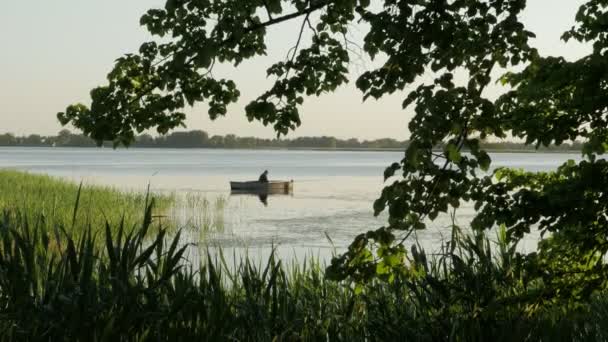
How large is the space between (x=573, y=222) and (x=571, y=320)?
1.28 metres

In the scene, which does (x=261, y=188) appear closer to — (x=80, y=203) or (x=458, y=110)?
(x=80, y=203)

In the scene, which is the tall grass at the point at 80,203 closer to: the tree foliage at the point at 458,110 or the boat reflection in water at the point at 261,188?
the boat reflection in water at the point at 261,188

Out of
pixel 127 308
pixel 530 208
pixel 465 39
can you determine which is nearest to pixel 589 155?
pixel 530 208

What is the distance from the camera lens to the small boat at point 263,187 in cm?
3859

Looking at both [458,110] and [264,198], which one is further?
[264,198]

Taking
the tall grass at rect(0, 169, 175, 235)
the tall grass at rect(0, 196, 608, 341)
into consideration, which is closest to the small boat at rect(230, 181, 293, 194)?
the tall grass at rect(0, 169, 175, 235)

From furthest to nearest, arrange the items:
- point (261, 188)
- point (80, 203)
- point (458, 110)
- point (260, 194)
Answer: point (261, 188) < point (260, 194) < point (80, 203) < point (458, 110)

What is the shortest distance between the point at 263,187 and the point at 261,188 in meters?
0.17

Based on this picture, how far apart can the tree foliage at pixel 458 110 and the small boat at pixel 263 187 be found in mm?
32214

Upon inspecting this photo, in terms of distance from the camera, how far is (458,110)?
4.77m

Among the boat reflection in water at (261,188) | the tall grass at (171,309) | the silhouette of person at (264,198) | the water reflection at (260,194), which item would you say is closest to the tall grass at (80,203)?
the silhouette of person at (264,198)

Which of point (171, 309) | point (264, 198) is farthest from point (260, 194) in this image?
point (171, 309)

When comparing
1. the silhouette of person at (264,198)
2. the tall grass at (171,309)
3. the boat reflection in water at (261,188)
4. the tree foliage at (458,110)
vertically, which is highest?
the tree foliage at (458,110)

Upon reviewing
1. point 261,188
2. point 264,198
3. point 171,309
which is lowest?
point 264,198
